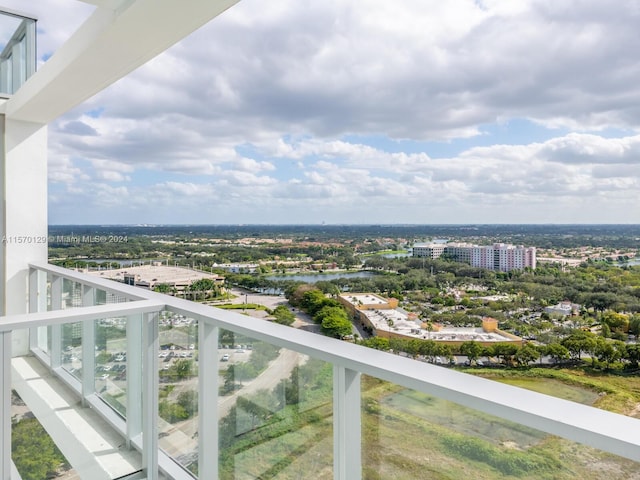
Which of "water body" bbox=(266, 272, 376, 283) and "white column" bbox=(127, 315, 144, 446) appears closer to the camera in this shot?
"white column" bbox=(127, 315, 144, 446)

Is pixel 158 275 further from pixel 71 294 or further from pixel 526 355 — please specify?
pixel 526 355

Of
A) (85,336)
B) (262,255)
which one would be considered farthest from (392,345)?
(262,255)

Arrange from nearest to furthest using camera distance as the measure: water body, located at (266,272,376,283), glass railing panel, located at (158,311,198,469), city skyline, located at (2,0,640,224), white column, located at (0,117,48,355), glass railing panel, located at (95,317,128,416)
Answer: glass railing panel, located at (158,311,198,469)
glass railing panel, located at (95,317,128,416)
city skyline, located at (2,0,640,224)
water body, located at (266,272,376,283)
white column, located at (0,117,48,355)

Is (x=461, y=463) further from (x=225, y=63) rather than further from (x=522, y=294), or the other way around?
(x=225, y=63)

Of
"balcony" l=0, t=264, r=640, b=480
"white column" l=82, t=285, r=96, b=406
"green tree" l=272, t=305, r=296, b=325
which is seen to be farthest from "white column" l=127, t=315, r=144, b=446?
"green tree" l=272, t=305, r=296, b=325

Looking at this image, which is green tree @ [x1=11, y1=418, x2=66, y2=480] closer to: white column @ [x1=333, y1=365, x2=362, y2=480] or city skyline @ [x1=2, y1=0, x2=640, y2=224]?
white column @ [x1=333, y1=365, x2=362, y2=480]
